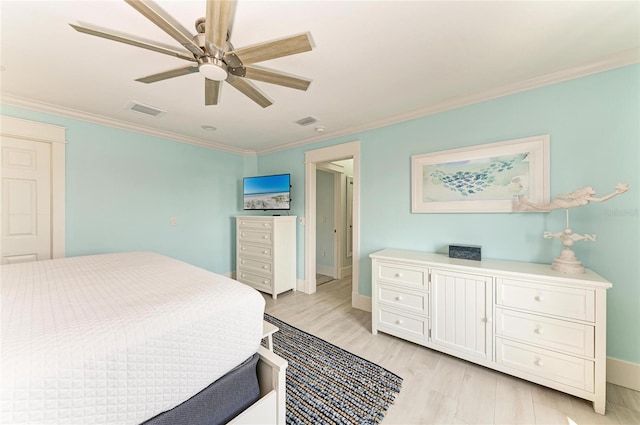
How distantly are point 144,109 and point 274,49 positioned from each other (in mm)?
2078

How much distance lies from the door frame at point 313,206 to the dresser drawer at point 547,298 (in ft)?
4.93

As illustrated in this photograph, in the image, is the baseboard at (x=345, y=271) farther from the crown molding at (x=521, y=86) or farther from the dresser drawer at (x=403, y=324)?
the crown molding at (x=521, y=86)

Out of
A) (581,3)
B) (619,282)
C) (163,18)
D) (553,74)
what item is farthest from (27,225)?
(619,282)

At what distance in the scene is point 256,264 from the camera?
3502 mm

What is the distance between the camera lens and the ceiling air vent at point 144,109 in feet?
7.92

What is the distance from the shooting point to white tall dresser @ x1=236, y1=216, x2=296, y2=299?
3.30 meters

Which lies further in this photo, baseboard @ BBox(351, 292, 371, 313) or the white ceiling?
baseboard @ BBox(351, 292, 371, 313)

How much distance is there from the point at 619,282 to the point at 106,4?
144 inches

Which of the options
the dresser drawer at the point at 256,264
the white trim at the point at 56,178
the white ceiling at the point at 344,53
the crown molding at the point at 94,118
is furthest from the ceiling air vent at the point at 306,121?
the white trim at the point at 56,178

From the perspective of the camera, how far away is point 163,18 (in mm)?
1029

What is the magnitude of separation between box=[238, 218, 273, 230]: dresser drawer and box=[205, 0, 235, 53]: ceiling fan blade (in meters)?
2.33

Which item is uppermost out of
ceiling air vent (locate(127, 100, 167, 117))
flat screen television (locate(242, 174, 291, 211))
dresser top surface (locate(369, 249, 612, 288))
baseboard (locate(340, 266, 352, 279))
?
ceiling air vent (locate(127, 100, 167, 117))

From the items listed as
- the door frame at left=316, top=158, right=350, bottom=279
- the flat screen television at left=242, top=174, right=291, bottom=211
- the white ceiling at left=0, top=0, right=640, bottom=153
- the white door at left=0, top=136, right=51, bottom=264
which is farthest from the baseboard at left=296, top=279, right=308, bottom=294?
the white door at left=0, top=136, right=51, bottom=264

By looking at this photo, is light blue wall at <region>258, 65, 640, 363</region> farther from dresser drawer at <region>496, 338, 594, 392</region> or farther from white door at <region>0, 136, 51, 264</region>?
white door at <region>0, 136, 51, 264</region>
